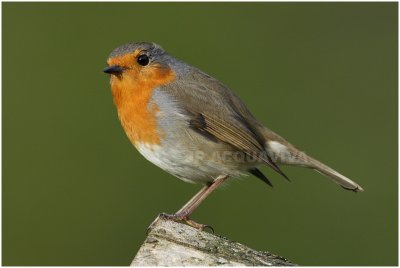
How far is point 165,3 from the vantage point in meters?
9.69

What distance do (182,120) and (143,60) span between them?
0.56 metres

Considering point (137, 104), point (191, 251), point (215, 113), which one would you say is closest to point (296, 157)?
point (215, 113)

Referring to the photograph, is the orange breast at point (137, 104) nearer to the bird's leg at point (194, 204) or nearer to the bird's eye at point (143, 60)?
the bird's eye at point (143, 60)

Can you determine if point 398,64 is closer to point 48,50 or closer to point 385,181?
point 385,181

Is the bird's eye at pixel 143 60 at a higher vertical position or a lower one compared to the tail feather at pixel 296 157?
higher

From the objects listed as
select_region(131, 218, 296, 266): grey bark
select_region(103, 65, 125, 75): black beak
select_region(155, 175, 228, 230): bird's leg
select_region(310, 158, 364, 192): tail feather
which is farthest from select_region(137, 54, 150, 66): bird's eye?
select_region(131, 218, 296, 266): grey bark

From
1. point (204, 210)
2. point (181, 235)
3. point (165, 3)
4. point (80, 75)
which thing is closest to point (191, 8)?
point (165, 3)

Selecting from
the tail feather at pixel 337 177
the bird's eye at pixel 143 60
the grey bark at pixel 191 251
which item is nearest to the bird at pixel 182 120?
the bird's eye at pixel 143 60

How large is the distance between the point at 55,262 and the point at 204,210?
1599 mm

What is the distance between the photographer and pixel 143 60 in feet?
18.4

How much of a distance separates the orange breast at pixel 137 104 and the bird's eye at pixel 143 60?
0.08m

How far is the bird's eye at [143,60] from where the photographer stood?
559 cm

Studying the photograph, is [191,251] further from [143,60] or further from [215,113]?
[143,60]

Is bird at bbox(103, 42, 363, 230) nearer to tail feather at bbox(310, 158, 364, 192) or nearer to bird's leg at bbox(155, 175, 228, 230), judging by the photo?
bird's leg at bbox(155, 175, 228, 230)
